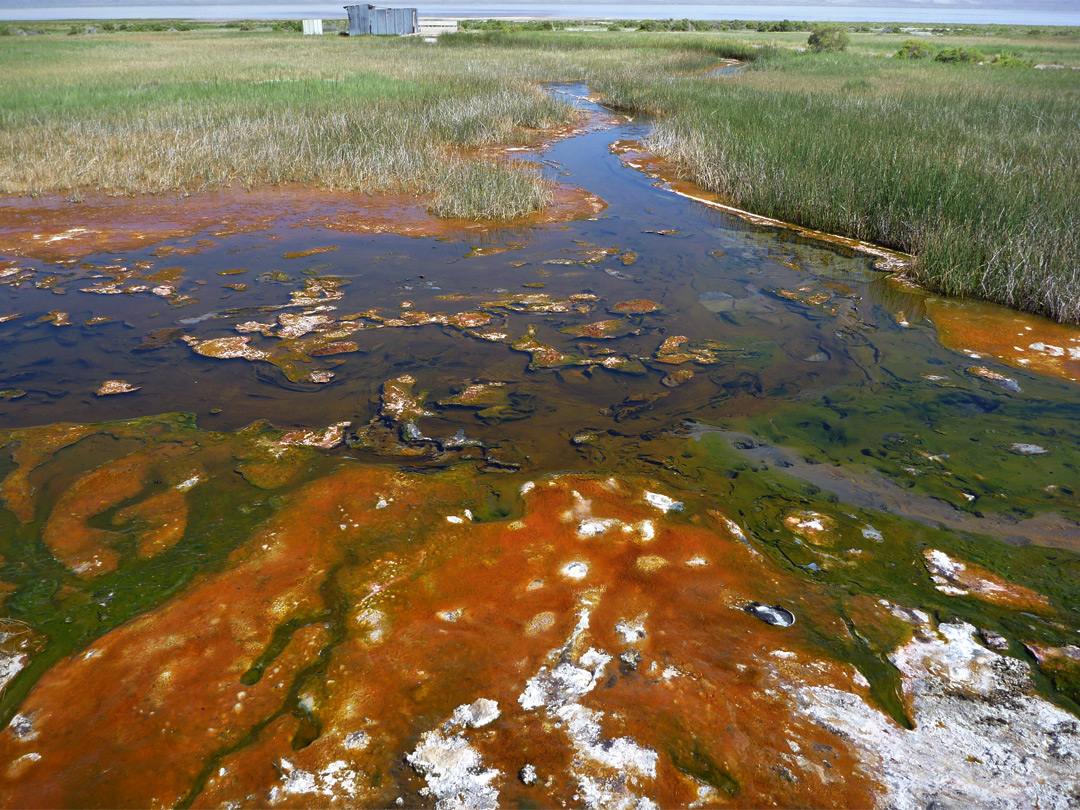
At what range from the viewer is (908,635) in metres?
2.28

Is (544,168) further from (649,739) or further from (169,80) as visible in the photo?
(169,80)

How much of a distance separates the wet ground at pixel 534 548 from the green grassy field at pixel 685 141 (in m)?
1.43

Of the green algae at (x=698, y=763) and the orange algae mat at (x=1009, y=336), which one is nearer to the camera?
the green algae at (x=698, y=763)

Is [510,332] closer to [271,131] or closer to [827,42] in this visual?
[271,131]

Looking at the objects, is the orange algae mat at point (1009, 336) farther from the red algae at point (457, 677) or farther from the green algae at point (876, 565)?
the red algae at point (457, 677)

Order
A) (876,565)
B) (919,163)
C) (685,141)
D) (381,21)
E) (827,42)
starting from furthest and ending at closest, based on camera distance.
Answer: (381,21) < (827,42) < (685,141) < (919,163) < (876,565)

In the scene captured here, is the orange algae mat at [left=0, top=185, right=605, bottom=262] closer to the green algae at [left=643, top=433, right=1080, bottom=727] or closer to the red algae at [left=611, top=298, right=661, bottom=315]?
the red algae at [left=611, top=298, right=661, bottom=315]

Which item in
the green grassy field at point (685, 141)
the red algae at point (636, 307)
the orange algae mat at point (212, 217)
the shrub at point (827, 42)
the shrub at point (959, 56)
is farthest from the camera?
the shrub at point (827, 42)

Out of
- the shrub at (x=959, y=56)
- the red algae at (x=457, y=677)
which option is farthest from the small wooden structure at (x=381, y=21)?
the red algae at (x=457, y=677)

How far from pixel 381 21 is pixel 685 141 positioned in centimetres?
3452

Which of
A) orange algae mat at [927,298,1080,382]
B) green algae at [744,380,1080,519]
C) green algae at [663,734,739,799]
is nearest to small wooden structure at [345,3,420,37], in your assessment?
orange algae mat at [927,298,1080,382]

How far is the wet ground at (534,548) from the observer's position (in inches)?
70.8

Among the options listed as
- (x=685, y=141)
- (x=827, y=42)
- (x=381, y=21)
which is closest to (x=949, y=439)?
(x=685, y=141)

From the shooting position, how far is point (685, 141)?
1059 cm
